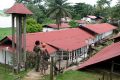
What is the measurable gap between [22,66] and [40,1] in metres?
75.5

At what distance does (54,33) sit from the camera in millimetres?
30891

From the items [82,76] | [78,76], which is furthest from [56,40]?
[82,76]

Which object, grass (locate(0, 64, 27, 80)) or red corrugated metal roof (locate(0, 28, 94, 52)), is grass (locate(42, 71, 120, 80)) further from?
red corrugated metal roof (locate(0, 28, 94, 52))

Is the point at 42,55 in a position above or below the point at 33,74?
above

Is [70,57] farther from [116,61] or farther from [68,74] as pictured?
[116,61]

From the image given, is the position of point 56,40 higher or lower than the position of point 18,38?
lower

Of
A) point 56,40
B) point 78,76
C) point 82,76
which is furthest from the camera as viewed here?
point 56,40

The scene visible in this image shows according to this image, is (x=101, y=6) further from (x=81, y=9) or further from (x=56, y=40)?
(x=56, y=40)

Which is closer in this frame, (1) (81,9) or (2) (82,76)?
(2) (82,76)

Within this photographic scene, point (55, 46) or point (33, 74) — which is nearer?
point (33, 74)

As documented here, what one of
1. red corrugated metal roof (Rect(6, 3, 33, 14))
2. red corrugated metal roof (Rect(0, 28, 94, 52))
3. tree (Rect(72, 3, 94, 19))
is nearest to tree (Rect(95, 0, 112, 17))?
tree (Rect(72, 3, 94, 19))

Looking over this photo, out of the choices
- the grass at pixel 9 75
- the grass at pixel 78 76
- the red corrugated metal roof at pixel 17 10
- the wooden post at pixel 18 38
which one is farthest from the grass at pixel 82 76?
the red corrugated metal roof at pixel 17 10

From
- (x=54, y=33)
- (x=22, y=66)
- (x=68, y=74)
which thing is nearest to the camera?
(x=68, y=74)

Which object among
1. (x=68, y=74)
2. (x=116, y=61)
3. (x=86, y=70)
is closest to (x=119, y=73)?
(x=116, y=61)
